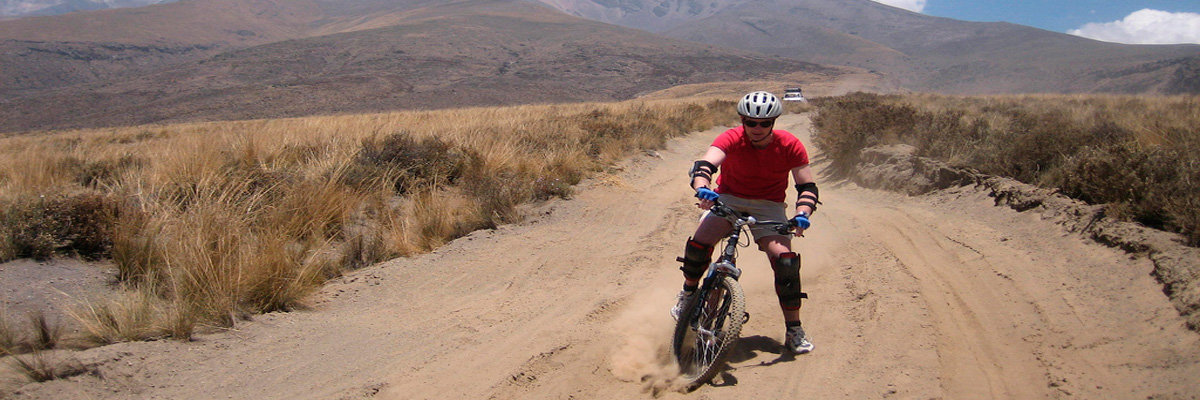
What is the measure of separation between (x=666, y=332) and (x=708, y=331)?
0.78 meters

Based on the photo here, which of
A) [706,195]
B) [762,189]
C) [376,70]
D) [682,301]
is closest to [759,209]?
[762,189]

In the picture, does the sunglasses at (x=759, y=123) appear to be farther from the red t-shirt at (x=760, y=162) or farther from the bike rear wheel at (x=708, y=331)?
the bike rear wheel at (x=708, y=331)

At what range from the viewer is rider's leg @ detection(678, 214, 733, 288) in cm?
406

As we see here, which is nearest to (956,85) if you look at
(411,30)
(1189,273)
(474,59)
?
(474,59)

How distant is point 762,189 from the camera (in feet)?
13.4

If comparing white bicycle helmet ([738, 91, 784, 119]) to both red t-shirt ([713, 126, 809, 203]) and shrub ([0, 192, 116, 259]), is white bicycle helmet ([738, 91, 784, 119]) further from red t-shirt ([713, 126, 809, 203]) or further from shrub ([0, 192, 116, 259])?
shrub ([0, 192, 116, 259])

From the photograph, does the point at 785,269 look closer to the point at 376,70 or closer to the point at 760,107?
the point at 760,107

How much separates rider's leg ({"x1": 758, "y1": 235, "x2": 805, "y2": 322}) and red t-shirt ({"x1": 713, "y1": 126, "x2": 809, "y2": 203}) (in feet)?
0.97

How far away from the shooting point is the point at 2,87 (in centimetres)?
9475

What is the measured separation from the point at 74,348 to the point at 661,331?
12.1 feet

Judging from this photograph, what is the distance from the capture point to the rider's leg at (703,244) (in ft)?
13.3

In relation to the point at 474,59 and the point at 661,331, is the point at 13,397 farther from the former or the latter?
the point at 474,59

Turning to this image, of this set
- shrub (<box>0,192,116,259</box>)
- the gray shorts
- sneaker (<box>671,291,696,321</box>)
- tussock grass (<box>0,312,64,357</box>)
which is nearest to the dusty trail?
sneaker (<box>671,291,696,321</box>)

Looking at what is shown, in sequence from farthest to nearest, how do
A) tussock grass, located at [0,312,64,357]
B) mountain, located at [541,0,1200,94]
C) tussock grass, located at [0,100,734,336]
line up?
mountain, located at [541,0,1200,94] → tussock grass, located at [0,100,734,336] → tussock grass, located at [0,312,64,357]
